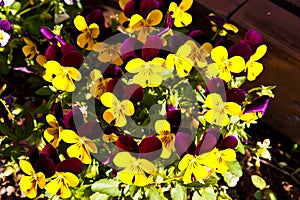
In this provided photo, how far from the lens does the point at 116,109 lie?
160cm

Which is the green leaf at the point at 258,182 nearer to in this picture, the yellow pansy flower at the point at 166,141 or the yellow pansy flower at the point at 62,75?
the yellow pansy flower at the point at 166,141

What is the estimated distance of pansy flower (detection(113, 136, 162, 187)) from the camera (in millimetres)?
1581

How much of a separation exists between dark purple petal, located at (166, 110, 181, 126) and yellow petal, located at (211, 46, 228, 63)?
20 cm

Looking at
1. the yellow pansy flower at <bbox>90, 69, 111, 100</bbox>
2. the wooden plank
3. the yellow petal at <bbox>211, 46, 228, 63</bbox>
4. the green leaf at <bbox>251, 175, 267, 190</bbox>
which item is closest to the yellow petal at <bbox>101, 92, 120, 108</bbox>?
the yellow pansy flower at <bbox>90, 69, 111, 100</bbox>

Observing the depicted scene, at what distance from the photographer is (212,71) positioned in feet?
5.65

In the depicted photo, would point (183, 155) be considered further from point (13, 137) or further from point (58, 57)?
point (13, 137)

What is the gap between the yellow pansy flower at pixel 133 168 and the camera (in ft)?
5.23

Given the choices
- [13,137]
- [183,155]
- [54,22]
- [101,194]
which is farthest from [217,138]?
[54,22]

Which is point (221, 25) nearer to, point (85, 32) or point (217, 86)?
point (217, 86)

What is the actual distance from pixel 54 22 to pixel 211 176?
0.90 metres

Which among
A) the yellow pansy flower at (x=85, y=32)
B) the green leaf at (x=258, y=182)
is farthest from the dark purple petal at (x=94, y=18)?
the green leaf at (x=258, y=182)

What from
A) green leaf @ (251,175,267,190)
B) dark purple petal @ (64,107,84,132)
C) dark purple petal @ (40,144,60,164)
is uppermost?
dark purple petal @ (64,107,84,132)

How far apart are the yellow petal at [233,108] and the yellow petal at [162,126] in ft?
0.64

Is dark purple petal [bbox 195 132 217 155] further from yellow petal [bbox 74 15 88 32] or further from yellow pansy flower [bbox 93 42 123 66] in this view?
yellow petal [bbox 74 15 88 32]
